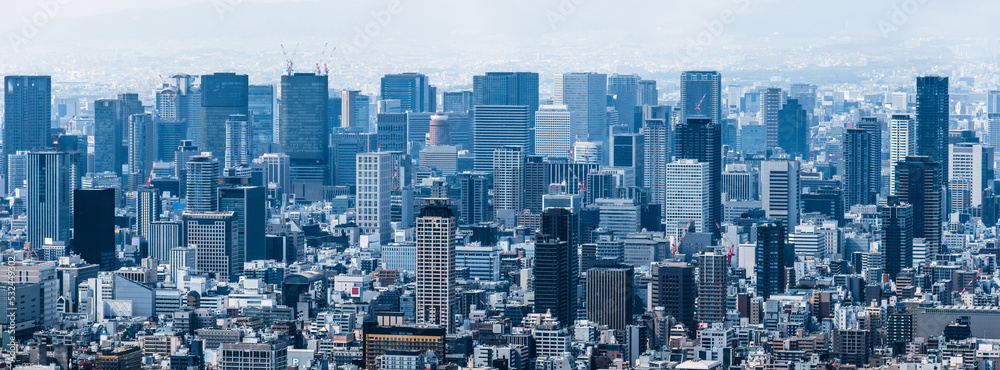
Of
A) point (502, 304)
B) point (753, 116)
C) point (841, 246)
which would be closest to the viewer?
point (502, 304)

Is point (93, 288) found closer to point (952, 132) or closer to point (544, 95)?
point (952, 132)

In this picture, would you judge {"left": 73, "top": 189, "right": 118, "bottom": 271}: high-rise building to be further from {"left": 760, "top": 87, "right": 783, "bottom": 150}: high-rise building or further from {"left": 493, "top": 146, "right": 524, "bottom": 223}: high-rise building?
{"left": 760, "top": 87, "right": 783, "bottom": 150}: high-rise building

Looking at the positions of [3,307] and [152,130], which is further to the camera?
[152,130]

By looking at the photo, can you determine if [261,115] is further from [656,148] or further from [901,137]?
[901,137]

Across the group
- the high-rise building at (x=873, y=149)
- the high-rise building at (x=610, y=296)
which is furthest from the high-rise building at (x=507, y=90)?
the high-rise building at (x=610, y=296)

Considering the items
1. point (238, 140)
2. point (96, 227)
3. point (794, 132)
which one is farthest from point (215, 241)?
point (794, 132)

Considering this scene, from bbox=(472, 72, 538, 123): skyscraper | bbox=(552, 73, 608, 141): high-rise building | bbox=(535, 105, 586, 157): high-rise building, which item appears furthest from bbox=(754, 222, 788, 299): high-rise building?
bbox=(535, 105, 586, 157): high-rise building

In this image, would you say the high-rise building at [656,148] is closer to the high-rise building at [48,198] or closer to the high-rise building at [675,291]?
A: the high-rise building at [48,198]

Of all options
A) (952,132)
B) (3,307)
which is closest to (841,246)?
(952,132)
